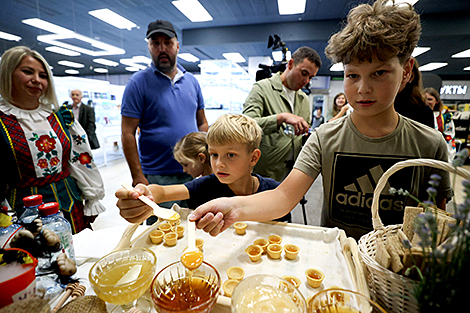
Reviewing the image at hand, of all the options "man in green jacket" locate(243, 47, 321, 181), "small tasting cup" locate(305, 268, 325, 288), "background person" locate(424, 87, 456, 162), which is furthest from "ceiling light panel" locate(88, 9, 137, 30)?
"background person" locate(424, 87, 456, 162)

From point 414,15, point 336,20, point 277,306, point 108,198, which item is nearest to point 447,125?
point 336,20

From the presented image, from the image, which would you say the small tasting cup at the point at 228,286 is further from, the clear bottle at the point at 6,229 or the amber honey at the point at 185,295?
the clear bottle at the point at 6,229

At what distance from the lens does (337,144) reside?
113cm

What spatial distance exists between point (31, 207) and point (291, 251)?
95cm

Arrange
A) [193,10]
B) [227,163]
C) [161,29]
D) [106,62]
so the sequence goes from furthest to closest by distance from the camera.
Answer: [106,62]
[193,10]
[161,29]
[227,163]

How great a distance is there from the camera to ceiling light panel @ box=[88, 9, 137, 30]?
521 centimetres

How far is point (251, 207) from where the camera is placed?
39.2 inches

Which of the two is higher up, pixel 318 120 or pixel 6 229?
pixel 318 120

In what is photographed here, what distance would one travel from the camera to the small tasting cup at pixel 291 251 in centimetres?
83

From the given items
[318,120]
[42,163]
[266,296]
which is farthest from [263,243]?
[318,120]

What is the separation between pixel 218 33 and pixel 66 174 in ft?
20.6

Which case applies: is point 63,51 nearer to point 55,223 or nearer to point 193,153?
point 193,153

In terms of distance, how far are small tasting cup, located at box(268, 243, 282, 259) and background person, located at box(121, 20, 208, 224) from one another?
146 centimetres

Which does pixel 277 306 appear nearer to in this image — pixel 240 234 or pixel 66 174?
pixel 240 234
